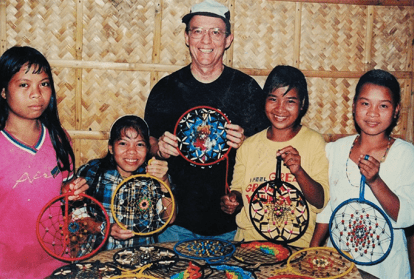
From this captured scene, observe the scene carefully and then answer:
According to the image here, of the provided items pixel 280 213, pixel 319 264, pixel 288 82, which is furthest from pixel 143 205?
pixel 288 82

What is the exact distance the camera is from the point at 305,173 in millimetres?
2521

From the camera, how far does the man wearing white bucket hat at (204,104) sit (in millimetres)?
3119

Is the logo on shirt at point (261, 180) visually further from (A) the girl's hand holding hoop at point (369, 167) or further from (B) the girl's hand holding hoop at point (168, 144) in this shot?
(B) the girl's hand holding hoop at point (168, 144)

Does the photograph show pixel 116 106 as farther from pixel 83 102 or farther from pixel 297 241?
pixel 297 241

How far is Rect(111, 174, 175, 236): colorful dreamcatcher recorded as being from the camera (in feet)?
8.74

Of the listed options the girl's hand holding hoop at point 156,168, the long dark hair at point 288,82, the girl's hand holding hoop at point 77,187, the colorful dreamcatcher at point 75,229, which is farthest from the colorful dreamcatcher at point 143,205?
the long dark hair at point 288,82

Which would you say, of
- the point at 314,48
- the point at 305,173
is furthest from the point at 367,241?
the point at 314,48

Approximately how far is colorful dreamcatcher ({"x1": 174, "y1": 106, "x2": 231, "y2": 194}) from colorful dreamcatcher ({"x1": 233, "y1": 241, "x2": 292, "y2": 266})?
64cm

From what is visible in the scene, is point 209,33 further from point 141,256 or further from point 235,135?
point 141,256

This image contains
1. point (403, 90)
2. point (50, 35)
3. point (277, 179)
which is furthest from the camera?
point (403, 90)

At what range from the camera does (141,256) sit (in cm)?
232

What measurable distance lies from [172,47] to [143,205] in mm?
1637

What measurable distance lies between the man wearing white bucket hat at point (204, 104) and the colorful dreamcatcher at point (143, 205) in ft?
1.42

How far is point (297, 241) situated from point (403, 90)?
2.18m
